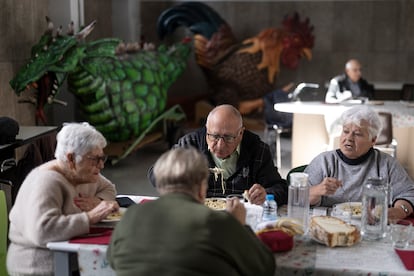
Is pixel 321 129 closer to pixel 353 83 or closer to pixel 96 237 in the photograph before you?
pixel 353 83

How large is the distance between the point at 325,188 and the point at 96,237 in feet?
3.49

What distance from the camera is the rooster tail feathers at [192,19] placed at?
9266 millimetres

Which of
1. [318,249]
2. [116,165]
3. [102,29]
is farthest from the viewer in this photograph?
[102,29]

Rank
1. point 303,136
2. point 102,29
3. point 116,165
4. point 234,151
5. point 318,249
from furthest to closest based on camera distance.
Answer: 1. point 102,29
2. point 116,165
3. point 303,136
4. point 234,151
5. point 318,249

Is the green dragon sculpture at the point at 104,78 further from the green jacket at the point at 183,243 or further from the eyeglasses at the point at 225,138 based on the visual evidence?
the green jacket at the point at 183,243

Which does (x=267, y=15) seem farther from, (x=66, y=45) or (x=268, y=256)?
(x=268, y=256)

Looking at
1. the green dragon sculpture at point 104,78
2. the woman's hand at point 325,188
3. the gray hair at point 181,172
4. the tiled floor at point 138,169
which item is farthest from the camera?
the tiled floor at point 138,169

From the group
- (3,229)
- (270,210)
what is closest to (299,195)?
(270,210)

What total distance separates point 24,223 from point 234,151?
117 cm

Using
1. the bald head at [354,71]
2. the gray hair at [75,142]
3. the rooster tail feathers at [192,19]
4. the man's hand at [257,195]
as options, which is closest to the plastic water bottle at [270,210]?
the man's hand at [257,195]

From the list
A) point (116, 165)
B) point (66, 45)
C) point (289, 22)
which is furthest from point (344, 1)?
point (66, 45)

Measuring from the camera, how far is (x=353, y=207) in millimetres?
2832

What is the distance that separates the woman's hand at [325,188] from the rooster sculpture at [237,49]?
636 cm

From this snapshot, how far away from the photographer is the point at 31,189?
8.06ft
